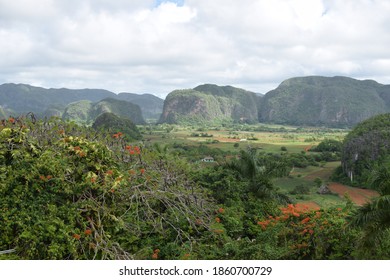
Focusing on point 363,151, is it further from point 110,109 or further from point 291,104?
point 291,104

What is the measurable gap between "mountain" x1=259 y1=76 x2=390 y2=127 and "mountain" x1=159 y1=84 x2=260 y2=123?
8674 mm

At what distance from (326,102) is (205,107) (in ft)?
157

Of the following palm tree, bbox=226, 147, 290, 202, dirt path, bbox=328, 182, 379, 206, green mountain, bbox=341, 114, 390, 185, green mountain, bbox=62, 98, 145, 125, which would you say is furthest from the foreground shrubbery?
green mountain, bbox=62, 98, 145, 125

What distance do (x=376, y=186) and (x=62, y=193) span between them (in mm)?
4769

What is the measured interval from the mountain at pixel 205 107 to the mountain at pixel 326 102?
8674 mm

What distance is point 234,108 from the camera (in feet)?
530

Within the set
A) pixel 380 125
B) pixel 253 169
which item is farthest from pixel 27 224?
pixel 380 125

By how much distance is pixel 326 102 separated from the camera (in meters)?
150

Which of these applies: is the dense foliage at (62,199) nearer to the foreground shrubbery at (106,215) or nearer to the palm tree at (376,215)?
the foreground shrubbery at (106,215)

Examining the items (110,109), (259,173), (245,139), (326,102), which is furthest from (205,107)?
(259,173)

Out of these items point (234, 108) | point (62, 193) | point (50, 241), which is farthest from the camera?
point (234, 108)

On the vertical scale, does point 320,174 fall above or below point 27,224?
below

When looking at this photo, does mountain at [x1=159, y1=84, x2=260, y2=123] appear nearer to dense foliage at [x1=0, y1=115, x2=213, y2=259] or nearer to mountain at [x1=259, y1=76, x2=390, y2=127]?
mountain at [x1=259, y1=76, x2=390, y2=127]

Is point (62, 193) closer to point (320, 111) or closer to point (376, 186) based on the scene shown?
point (376, 186)
